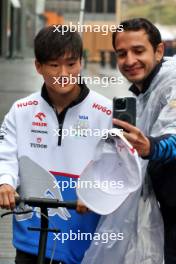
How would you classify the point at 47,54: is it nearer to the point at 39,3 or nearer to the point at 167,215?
the point at 167,215

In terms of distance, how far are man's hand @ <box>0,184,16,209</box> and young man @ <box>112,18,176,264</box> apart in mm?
535

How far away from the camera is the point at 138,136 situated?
274 centimetres

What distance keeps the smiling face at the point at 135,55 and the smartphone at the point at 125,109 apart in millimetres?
461

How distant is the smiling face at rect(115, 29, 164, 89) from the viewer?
10.3 ft

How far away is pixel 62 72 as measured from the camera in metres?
3.17

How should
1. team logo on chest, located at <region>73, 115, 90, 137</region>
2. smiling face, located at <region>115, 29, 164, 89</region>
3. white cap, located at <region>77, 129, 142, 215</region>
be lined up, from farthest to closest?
team logo on chest, located at <region>73, 115, 90, 137</region>
smiling face, located at <region>115, 29, 164, 89</region>
white cap, located at <region>77, 129, 142, 215</region>

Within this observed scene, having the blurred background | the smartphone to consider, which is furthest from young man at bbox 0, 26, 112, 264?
the blurred background

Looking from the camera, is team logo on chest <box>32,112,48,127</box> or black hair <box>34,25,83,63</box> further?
team logo on chest <box>32,112,48,127</box>

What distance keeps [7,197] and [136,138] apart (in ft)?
1.85

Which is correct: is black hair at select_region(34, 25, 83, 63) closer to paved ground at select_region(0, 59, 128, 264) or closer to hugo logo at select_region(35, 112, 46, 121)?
hugo logo at select_region(35, 112, 46, 121)

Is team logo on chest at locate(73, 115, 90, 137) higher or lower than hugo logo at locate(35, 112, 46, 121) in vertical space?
lower

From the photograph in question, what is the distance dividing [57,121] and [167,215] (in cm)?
59

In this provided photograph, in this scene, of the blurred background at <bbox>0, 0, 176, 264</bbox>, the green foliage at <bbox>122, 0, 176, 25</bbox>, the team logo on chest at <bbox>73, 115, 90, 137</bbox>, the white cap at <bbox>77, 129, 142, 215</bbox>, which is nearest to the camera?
the white cap at <bbox>77, 129, 142, 215</bbox>

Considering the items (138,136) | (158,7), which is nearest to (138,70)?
(138,136)
